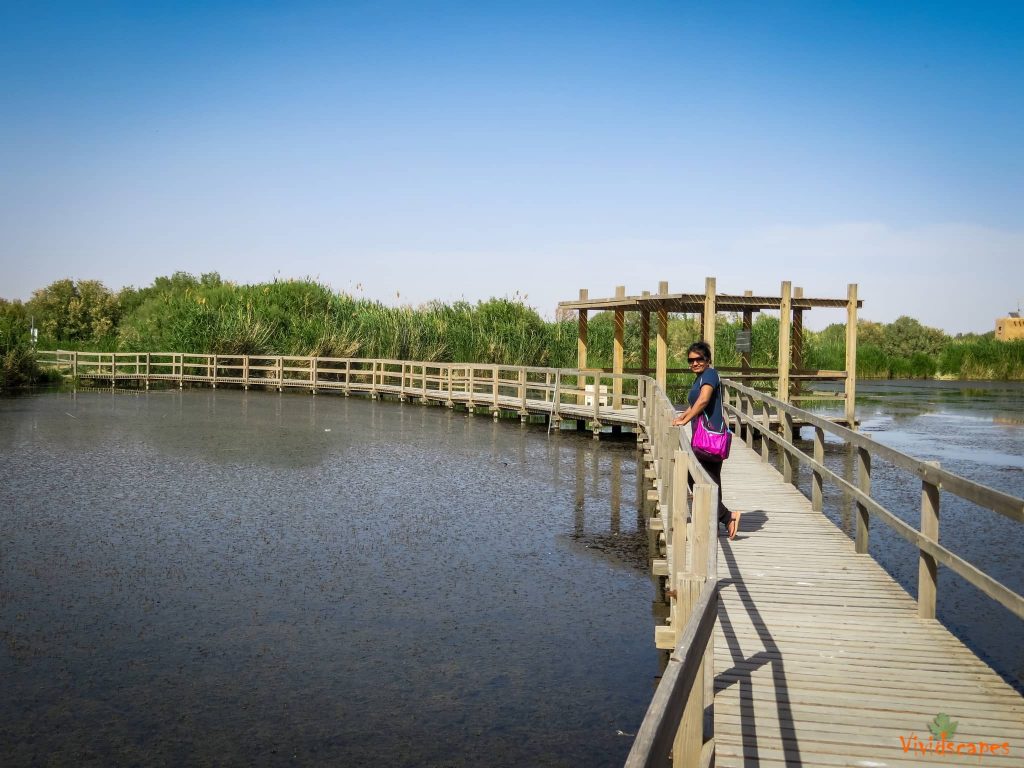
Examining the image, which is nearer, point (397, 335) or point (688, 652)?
point (688, 652)

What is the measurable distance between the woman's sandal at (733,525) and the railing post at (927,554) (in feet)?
7.38

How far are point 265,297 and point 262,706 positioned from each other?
3874 cm

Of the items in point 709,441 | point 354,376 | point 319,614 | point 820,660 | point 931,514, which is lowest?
point 319,614

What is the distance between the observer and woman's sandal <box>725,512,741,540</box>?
27.2 ft

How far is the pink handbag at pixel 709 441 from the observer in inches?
334

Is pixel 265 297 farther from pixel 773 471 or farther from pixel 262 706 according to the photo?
pixel 262 706

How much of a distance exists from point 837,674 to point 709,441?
11.8 feet

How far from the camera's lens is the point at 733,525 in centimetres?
830

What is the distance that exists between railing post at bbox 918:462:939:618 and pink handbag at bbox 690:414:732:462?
257 centimetres

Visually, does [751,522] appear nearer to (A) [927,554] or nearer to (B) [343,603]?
(A) [927,554]

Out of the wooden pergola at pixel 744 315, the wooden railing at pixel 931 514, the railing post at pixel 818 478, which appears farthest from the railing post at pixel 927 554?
the wooden pergola at pixel 744 315

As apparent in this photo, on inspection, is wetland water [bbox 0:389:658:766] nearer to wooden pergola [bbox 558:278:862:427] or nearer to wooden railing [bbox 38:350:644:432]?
wooden pergola [bbox 558:278:862:427]

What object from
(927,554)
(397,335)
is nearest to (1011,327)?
(397,335)

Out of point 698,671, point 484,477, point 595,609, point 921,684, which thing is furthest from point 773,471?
point 698,671
